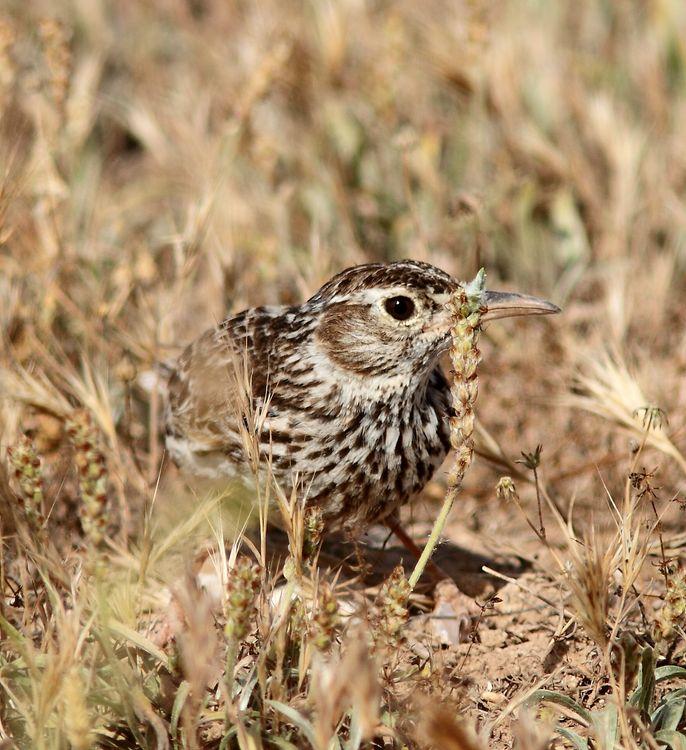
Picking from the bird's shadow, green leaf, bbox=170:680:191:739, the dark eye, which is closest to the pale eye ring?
the dark eye

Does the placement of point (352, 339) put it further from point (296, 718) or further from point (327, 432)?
point (296, 718)

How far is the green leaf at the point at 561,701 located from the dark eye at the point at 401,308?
4.68 ft

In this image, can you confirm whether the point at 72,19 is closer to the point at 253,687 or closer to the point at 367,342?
the point at 367,342

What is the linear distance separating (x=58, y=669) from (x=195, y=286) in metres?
4.63

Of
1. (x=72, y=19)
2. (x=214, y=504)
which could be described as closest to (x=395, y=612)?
(x=214, y=504)

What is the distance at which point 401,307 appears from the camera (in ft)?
13.9

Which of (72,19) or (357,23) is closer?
(357,23)

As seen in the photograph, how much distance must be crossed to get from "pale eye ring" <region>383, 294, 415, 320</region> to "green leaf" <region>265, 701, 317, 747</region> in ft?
4.99

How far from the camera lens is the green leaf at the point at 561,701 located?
12.0 ft

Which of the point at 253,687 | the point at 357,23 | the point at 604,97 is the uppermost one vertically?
the point at 357,23

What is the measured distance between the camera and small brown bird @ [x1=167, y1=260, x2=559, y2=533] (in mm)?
4219

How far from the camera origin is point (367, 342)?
4.31 metres

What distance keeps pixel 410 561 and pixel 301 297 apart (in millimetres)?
1813

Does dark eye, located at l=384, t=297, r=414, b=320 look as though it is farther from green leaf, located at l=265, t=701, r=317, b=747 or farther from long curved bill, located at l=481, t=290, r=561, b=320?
green leaf, located at l=265, t=701, r=317, b=747
